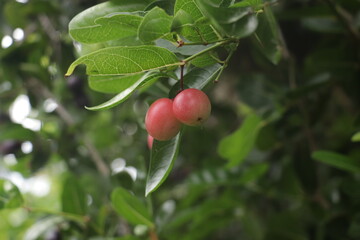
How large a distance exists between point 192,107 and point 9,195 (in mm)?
675

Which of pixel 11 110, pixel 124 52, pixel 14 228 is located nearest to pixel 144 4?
pixel 124 52

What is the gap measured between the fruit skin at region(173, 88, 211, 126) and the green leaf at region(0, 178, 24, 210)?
628 millimetres

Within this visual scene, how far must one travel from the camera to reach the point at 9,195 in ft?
3.76

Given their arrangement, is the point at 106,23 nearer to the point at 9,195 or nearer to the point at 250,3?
the point at 250,3

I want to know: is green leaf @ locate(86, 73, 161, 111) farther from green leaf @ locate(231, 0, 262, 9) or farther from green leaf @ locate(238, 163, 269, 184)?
green leaf @ locate(238, 163, 269, 184)

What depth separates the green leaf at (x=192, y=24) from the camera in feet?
2.24

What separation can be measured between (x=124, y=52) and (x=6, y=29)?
111cm

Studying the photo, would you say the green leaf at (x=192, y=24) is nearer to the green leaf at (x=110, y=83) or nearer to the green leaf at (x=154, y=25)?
the green leaf at (x=154, y=25)

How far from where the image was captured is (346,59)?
4.48 feet

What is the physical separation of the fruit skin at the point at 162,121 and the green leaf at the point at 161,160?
39mm

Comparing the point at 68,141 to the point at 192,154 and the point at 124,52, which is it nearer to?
the point at 192,154

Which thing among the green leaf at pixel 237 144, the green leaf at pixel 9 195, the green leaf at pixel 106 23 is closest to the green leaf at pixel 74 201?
the green leaf at pixel 9 195

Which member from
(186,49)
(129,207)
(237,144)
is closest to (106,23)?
(186,49)

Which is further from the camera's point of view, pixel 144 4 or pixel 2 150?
pixel 2 150
